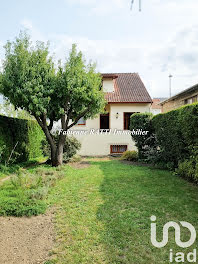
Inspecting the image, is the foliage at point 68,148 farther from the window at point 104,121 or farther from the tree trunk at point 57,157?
the window at point 104,121

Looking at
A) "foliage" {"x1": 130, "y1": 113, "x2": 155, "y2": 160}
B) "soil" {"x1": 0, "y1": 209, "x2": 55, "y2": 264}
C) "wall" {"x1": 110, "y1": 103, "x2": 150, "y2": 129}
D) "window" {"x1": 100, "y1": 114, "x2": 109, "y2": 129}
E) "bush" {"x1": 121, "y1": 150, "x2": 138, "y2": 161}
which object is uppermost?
"wall" {"x1": 110, "y1": 103, "x2": 150, "y2": 129}

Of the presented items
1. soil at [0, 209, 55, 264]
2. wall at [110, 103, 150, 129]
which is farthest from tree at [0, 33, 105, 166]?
wall at [110, 103, 150, 129]

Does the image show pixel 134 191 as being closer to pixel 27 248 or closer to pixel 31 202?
pixel 31 202

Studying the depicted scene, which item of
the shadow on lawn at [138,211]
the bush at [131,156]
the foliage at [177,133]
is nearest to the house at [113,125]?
the bush at [131,156]

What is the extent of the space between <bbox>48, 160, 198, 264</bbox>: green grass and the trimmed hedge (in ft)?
4.56

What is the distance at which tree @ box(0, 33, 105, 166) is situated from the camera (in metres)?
7.90

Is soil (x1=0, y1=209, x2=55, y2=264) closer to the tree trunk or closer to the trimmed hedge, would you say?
the trimmed hedge

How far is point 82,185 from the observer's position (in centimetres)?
606

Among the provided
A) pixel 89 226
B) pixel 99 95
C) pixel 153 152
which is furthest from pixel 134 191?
pixel 99 95

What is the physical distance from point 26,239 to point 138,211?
2249mm

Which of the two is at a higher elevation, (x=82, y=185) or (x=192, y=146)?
(x=192, y=146)

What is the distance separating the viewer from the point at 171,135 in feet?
26.6

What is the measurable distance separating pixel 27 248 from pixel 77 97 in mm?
6723

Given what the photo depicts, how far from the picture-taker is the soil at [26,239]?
267 cm
